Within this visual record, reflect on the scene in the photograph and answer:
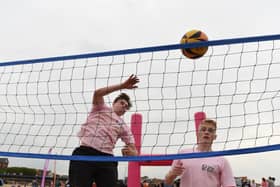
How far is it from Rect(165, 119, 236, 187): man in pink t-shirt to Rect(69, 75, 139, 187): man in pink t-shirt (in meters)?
0.64

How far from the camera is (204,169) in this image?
11.1ft

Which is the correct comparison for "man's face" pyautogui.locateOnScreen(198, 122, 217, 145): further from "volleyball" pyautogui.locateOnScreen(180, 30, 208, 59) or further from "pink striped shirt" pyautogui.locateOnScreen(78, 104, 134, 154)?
"pink striped shirt" pyautogui.locateOnScreen(78, 104, 134, 154)

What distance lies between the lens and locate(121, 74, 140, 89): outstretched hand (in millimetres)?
3717

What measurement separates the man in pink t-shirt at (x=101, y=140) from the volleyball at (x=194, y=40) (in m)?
0.57

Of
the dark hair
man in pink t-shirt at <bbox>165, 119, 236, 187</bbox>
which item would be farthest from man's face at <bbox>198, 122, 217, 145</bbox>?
the dark hair

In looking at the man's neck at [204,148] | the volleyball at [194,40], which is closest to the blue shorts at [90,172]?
the man's neck at [204,148]

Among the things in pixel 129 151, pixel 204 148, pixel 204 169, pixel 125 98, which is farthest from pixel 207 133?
pixel 125 98

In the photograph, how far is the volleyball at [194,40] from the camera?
3.57m

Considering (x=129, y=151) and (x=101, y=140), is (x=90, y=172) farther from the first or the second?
(x=129, y=151)

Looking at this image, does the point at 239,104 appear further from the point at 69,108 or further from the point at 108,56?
the point at 69,108

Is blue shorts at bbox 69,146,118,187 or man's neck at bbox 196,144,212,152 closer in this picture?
man's neck at bbox 196,144,212,152

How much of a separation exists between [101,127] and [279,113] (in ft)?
5.75

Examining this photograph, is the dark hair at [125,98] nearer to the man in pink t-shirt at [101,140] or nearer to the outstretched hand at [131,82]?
the man in pink t-shirt at [101,140]

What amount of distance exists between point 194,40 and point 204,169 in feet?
4.23
